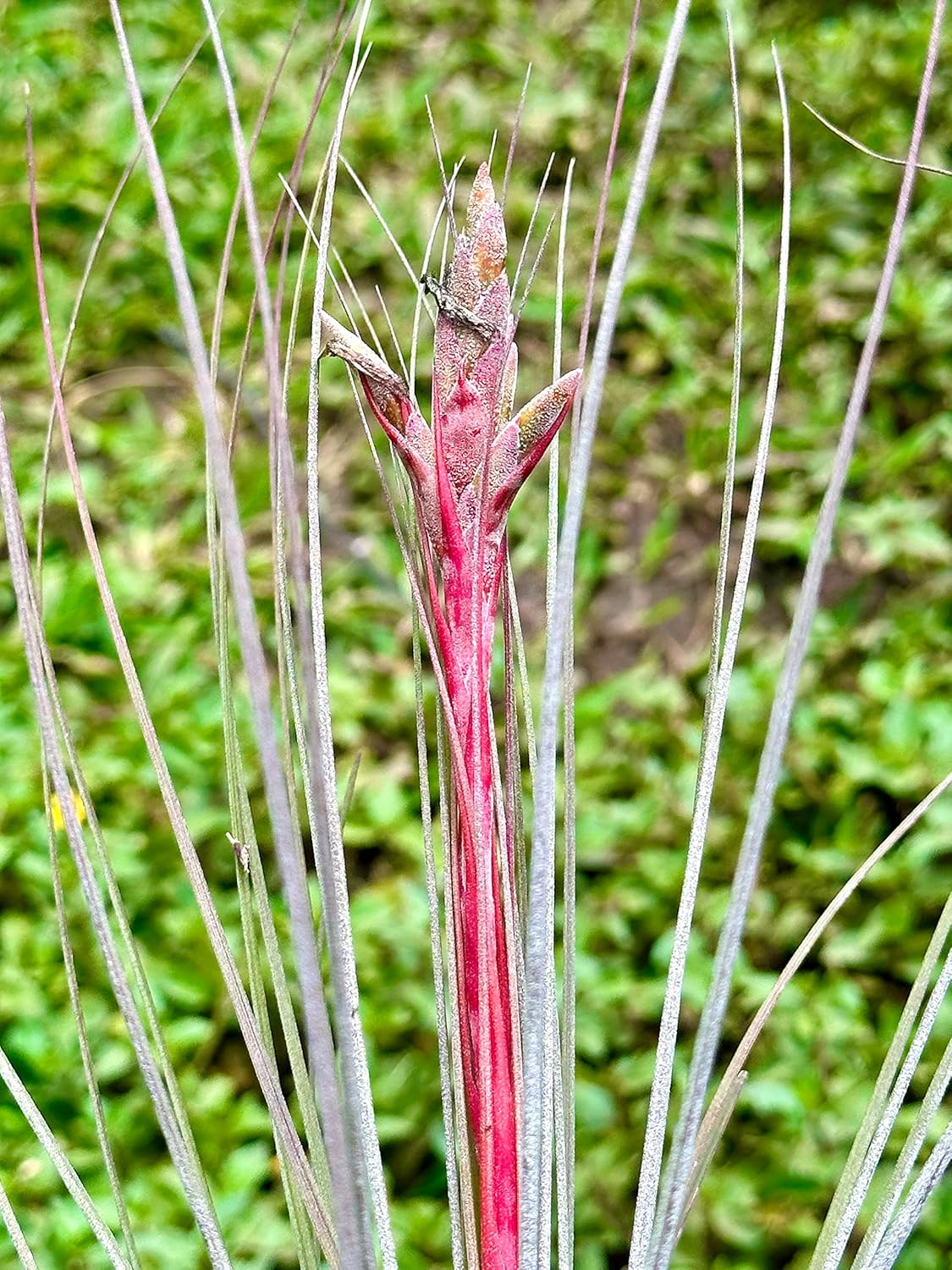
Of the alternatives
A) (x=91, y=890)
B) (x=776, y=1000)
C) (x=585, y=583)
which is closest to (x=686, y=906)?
(x=776, y=1000)

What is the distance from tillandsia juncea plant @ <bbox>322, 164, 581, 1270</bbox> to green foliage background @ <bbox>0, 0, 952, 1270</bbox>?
0.71m

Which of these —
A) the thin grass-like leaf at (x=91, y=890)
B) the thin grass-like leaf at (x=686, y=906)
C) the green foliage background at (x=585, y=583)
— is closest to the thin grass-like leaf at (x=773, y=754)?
the thin grass-like leaf at (x=686, y=906)

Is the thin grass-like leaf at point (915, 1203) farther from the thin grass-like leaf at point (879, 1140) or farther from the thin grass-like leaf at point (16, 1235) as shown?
the thin grass-like leaf at point (16, 1235)

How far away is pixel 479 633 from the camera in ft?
1.34

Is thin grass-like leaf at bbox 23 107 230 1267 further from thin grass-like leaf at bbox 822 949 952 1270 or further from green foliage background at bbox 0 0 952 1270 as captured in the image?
green foliage background at bbox 0 0 952 1270

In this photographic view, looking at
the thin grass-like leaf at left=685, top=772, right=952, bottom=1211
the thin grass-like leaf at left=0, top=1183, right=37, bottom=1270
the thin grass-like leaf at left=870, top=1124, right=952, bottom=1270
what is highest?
the thin grass-like leaf at left=685, top=772, right=952, bottom=1211

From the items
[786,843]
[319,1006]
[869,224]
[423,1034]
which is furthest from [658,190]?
[319,1006]

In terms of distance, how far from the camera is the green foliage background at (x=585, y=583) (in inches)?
43.6

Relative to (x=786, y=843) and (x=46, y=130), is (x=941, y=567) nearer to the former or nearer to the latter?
(x=786, y=843)

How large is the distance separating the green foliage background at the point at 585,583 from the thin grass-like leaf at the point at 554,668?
0.77 metres

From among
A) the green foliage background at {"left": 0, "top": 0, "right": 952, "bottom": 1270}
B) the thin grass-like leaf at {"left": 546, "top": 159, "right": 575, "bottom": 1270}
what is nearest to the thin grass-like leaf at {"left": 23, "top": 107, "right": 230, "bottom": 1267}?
the thin grass-like leaf at {"left": 546, "top": 159, "right": 575, "bottom": 1270}

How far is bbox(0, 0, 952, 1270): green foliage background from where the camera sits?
1.11 metres

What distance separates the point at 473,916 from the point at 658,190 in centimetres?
158

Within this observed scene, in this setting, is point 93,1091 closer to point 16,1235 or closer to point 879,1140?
point 16,1235
